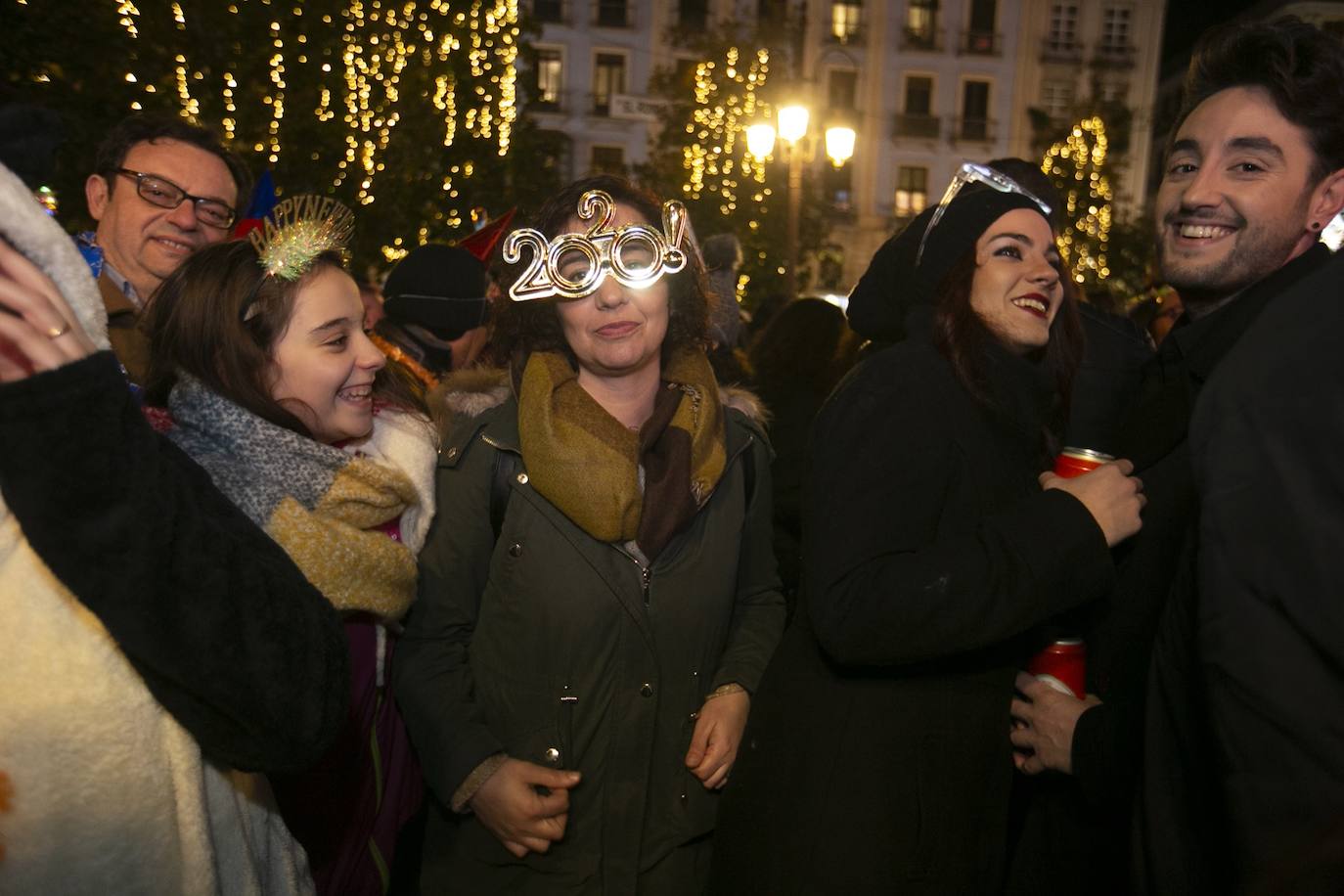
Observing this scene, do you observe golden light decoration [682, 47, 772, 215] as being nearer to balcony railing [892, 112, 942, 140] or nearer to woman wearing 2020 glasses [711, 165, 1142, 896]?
woman wearing 2020 glasses [711, 165, 1142, 896]

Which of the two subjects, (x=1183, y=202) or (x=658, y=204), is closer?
(x=1183, y=202)

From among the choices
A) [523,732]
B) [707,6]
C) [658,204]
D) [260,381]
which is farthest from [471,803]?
[707,6]

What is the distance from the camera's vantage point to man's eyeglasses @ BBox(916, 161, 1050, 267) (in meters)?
2.33

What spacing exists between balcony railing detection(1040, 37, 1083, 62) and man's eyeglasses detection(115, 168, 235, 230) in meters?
42.1

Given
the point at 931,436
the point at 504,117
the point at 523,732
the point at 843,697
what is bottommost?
the point at 523,732

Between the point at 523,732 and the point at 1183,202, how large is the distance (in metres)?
2.08

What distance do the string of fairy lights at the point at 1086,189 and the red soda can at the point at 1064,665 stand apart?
22.9 metres

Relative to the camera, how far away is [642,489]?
2.44 m

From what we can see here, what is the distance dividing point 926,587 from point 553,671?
0.96m

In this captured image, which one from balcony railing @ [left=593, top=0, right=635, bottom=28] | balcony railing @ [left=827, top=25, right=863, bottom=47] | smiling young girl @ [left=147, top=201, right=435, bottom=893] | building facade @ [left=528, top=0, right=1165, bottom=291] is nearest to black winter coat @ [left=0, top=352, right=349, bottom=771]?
smiling young girl @ [left=147, top=201, right=435, bottom=893]

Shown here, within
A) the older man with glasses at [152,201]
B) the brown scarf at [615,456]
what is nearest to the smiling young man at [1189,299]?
the brown scarf at [615,456]

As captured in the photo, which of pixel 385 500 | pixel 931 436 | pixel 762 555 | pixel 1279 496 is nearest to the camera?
pixel 1279 496

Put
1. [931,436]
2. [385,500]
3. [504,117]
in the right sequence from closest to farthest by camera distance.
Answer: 1. [931,436]
2. [385,500]
3. [504,117]

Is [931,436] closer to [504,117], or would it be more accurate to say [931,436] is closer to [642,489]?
[642,489]
